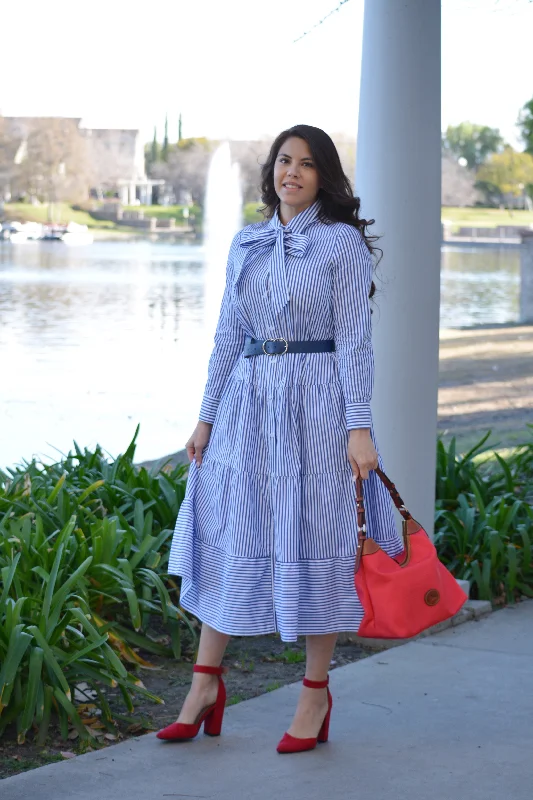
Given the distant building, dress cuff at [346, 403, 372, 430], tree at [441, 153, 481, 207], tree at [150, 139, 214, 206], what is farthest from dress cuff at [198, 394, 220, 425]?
tree at [441, 153, 481, 207]

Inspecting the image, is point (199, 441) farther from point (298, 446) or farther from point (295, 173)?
point (295, 173)

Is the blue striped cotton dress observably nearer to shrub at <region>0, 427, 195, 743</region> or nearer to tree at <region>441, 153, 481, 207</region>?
shrub at <region>0, 427, 195, 743</region>

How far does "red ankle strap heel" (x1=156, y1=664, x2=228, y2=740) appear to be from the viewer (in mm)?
3305

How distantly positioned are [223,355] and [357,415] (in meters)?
0.51

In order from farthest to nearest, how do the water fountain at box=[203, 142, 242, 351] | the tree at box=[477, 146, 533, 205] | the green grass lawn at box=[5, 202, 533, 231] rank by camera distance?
the tree at box=[477, 146, 533, 205], the water fountain at box=[203, 142, 242, 351], the green grass lawn at box=[5, 202, 533, 231]

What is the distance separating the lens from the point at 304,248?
3.20 meters

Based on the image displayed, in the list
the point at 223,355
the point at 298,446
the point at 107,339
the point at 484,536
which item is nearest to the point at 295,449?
the point at 298,446

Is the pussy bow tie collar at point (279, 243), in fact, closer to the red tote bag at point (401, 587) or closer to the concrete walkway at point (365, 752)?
the red tote bag at point (401, 587)

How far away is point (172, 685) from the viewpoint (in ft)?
12.9

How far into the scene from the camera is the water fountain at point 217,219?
2034cm

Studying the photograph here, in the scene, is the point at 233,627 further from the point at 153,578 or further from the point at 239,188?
the point at 239,188

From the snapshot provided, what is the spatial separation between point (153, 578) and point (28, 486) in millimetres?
851

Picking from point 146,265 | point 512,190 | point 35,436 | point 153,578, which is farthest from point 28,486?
point 512,190

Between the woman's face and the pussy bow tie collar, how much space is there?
5 centimetres
